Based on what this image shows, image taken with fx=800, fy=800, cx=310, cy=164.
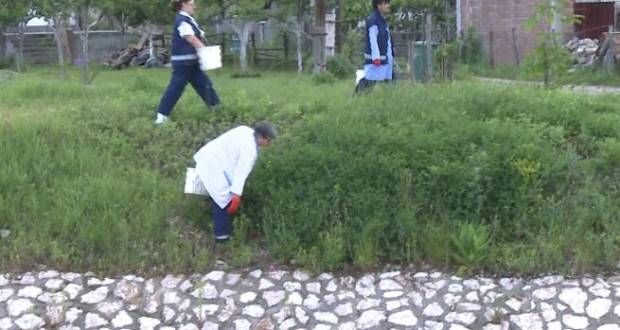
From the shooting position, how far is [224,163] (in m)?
6.44

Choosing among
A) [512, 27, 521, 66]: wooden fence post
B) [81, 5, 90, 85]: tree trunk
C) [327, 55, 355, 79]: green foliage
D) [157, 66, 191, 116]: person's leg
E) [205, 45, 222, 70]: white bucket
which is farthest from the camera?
[512, 27, 521, 66]: wooden fence post

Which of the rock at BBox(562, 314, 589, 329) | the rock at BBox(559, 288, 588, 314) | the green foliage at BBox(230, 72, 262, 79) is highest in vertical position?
the green foliage at BBox(230, 72, 262, 79)

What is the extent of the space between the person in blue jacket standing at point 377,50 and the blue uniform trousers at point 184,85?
1879 millimetres

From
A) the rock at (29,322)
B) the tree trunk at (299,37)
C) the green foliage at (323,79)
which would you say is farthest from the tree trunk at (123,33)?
the rock at (29,322)

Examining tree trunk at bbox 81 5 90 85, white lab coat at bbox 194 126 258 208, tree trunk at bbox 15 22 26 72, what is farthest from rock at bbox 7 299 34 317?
tree trunk at bbox 15 22 26 72

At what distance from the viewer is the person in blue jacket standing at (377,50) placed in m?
9.80

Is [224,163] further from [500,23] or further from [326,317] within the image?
[500,23]

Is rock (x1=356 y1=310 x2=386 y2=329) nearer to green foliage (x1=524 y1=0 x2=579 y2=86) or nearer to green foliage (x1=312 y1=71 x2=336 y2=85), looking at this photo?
green foliage (x1=524 y1=0 x2=579 y2=86)

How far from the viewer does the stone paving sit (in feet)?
19.4

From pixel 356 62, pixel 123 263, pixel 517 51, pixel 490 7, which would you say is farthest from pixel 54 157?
pixel 490 7

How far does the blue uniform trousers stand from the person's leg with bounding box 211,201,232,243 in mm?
2369

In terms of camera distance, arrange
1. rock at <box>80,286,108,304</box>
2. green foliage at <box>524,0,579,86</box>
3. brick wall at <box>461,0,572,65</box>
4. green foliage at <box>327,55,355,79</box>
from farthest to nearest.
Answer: brick wall at <box>461,0,572,65</box>, green foliage at <box>327,55,355,79</box>, green foliage at <box>524,0,579,86</box>, rock at <box>80,286,108,304</box>

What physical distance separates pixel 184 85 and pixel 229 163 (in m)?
2.59

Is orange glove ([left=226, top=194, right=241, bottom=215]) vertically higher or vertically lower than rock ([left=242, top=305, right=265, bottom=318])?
higher
